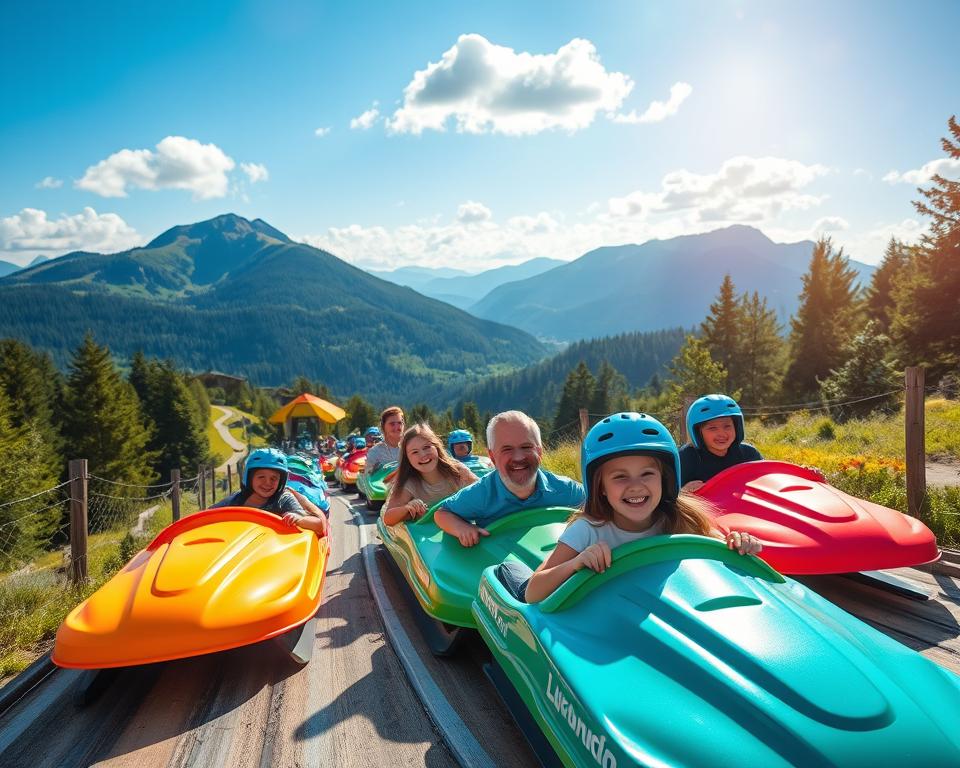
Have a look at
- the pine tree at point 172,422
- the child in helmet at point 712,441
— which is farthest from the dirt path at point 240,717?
the pine tree at point 172,422

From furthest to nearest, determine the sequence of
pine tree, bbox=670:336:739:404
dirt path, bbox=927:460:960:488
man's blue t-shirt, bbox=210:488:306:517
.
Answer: pine tree, bbox=670:336:739:404 < dirt path, bbox=927:460:960:488 < man's blue t-shirt, bbox=210:488:306:517

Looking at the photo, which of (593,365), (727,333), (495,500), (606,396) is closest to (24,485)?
(495,500)

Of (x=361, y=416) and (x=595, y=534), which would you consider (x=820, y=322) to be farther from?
(x=361, y=416)

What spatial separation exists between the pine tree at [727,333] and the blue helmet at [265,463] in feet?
116

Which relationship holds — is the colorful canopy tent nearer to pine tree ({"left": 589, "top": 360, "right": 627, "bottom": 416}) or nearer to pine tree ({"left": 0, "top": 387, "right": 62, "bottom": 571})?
pine tree ({"left": 0, "top": 387, "right": 62, "bottom": 571})

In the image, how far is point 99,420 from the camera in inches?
1578

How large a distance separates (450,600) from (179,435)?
183ft

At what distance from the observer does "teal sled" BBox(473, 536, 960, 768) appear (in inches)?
75.9

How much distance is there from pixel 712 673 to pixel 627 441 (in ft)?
3.57

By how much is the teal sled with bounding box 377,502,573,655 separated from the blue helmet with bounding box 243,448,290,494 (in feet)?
5.67

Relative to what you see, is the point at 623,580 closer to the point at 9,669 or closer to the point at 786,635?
the point at 786,635

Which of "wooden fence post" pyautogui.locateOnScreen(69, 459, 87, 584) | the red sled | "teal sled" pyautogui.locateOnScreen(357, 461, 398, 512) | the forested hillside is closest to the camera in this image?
the red sled

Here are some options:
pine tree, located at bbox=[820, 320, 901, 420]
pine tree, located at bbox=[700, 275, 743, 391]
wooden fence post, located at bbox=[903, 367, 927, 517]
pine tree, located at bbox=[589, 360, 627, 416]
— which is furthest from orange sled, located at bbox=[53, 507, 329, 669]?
pine tree, located at bbox=[589, 360, 627, 416]

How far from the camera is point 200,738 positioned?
3.32m
